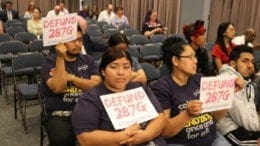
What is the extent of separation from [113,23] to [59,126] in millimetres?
7564

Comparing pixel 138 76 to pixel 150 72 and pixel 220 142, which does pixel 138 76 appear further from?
pixel 150 72

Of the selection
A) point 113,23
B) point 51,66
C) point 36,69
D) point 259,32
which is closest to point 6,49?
point 36,69

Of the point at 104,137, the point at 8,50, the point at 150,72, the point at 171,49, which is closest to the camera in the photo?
the point at 104,137

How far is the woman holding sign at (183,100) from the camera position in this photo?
99.8 inches

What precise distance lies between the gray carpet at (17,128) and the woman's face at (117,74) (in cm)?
230

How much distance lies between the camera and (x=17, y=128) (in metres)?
4.57

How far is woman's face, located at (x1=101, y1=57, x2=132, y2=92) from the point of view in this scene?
7.34 ft

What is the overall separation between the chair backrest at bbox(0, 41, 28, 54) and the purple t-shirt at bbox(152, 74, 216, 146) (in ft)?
14.5

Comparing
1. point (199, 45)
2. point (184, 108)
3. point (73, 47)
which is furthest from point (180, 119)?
point (199, 45)

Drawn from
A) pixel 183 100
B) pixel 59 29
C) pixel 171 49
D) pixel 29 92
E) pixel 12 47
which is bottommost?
pixel 29 92

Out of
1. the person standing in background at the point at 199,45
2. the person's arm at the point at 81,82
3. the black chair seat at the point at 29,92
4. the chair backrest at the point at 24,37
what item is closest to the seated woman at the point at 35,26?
the chair backrest at the point at 24,37

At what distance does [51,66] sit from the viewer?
306cm

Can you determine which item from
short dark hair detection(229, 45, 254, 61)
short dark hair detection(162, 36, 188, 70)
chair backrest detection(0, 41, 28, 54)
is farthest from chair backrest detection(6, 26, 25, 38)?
short dark hair detection(229, 45, 254, 61)

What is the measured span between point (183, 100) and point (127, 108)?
605mm
